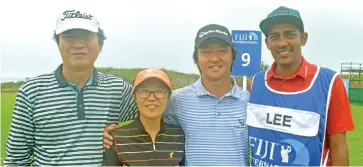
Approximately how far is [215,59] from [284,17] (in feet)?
2.06

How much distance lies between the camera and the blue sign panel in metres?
9.77

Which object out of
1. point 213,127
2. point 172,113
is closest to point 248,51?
point 172,113

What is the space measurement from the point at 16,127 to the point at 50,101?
0.33 metres

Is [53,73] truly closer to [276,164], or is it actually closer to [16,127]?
[16,127]

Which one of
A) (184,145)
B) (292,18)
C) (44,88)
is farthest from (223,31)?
(44,88)

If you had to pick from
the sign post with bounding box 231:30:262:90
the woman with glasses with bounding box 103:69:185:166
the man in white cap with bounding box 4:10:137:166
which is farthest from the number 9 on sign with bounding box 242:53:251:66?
the man in white cap with bounding box 4:10:137:166

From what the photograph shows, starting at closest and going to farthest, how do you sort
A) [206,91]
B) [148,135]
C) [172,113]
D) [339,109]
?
[339,109] < [148,135] < [206,91] < [172,113]

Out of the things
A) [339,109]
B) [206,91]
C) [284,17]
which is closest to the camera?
[339,109]

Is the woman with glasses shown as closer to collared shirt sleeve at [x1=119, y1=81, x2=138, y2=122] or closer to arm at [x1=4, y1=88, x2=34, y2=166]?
collared shirt sleeve at [x1=119, y1=81, x2=138, y2=122]

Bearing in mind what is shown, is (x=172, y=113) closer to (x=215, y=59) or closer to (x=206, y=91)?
(x=206, y=91)

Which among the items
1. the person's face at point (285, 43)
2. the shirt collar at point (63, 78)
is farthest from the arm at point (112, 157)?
the person's face at point (285, 43)

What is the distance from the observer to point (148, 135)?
11.8 ft

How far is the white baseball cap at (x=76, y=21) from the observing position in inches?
142

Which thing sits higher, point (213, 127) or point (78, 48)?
point (78, 48)
